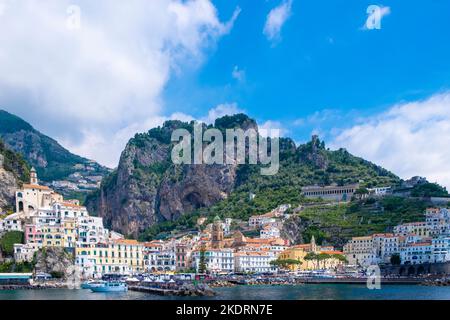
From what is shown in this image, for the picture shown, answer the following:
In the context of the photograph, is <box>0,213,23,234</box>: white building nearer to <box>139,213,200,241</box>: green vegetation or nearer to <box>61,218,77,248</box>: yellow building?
<box>61,218,77,248</box>: yellow building

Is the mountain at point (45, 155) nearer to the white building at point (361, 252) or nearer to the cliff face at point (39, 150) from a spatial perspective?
the cliff face at point (39, 150)

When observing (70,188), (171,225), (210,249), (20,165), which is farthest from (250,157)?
(70,188)

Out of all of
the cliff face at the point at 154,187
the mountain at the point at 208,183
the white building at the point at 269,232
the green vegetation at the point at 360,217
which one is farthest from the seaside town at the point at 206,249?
the cliff face at the point at 154,187

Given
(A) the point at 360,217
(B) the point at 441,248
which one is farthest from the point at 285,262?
(B) the point at 441,248

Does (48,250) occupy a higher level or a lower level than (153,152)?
lower

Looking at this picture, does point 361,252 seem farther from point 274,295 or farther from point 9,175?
point 9,175

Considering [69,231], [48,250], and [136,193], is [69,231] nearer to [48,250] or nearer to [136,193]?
[48,250]

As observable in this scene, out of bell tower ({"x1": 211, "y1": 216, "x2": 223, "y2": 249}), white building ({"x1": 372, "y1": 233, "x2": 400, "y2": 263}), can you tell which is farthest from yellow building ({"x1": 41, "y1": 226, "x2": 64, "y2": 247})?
white building ({"x1": 372, "y1": 233, "x2": 400, "y2": 263})
